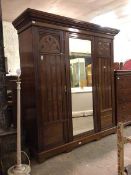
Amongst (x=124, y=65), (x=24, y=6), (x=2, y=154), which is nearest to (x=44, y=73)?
(x=2, y=154)

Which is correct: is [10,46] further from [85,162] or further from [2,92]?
[85,162]

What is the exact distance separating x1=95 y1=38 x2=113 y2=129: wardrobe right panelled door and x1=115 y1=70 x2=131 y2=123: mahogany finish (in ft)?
0.58

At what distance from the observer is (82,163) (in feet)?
8.25

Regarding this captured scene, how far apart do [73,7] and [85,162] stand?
10.0 feet

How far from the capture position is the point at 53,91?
8.87ft

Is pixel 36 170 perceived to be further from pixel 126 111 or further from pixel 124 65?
pixel 124 65

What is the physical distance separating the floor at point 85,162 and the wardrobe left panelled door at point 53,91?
0.23 meters

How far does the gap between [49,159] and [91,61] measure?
170cm

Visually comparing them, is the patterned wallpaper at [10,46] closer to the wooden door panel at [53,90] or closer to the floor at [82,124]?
the wooden door panel at [53,90]

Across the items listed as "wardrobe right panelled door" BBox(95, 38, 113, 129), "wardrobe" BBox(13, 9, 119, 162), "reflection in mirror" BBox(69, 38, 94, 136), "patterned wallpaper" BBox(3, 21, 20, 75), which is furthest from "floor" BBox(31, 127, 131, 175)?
"patterned wallpaper" BBox(3, 21, 20, 75)

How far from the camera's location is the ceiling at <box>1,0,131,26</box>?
3.68m

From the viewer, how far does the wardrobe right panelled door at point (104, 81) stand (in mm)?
3314

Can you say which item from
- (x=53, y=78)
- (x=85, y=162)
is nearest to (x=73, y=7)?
(x=53, y=78)

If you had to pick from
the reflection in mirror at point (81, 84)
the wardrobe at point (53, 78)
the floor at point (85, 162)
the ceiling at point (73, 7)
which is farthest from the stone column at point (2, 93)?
the ceiling at point (73, 7)
